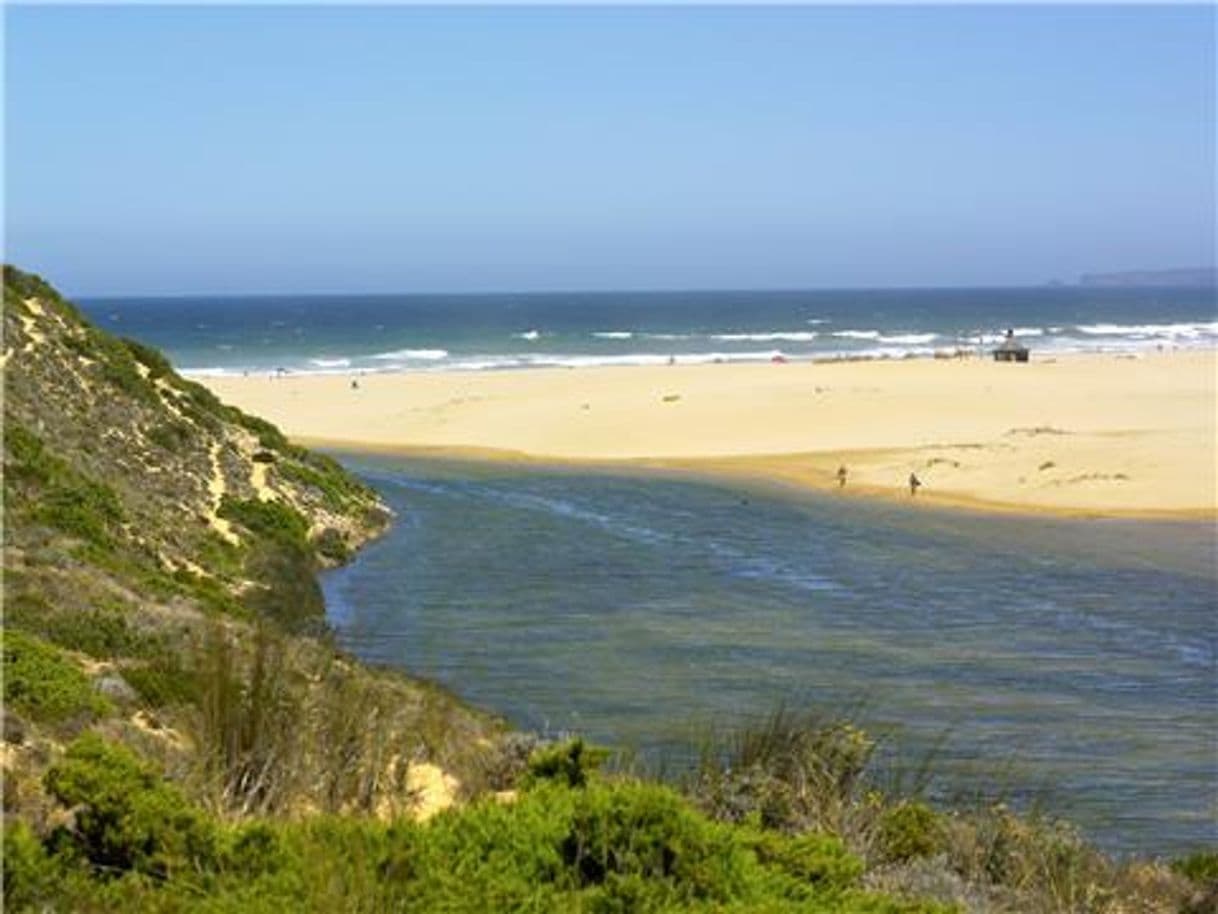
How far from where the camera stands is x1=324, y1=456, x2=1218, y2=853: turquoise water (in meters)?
14.0

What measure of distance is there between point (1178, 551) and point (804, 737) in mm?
17321

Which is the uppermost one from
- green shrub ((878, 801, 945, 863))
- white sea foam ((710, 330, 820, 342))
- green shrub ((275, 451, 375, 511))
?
white sea foam ((710, 330, 820, 342))

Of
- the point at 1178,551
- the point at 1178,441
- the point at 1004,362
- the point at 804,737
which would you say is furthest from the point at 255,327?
the point at 804,737

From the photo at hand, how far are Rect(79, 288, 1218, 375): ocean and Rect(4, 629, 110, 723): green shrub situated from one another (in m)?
64.4

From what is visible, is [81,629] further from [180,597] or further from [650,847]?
[650,847]

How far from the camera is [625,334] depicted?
4562 inches

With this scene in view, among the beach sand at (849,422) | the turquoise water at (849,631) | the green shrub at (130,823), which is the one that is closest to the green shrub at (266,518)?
the turquoise water at (849,631)

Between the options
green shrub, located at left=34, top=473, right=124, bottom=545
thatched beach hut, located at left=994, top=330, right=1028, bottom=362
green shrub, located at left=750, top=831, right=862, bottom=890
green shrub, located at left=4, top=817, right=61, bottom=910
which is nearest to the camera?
green shrub, located at left=4, top=817, right=61, bottom=910

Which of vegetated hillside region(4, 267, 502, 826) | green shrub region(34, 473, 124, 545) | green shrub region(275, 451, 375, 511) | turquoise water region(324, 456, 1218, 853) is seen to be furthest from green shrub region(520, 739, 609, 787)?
green shrub region(275, 451, 375, 511)

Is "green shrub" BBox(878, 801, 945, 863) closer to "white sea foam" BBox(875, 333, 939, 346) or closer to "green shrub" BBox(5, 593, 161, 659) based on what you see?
"green shrub" BBox(5, 593, 161, 659)

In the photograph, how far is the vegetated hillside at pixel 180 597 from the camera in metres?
8.66

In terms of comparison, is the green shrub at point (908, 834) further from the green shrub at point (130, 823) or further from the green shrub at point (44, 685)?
the green shrub at point (44, 685)

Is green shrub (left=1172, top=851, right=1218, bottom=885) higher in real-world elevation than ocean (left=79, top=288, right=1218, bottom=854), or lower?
higher

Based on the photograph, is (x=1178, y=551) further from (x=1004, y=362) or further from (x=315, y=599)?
(x=1004, y=362)
